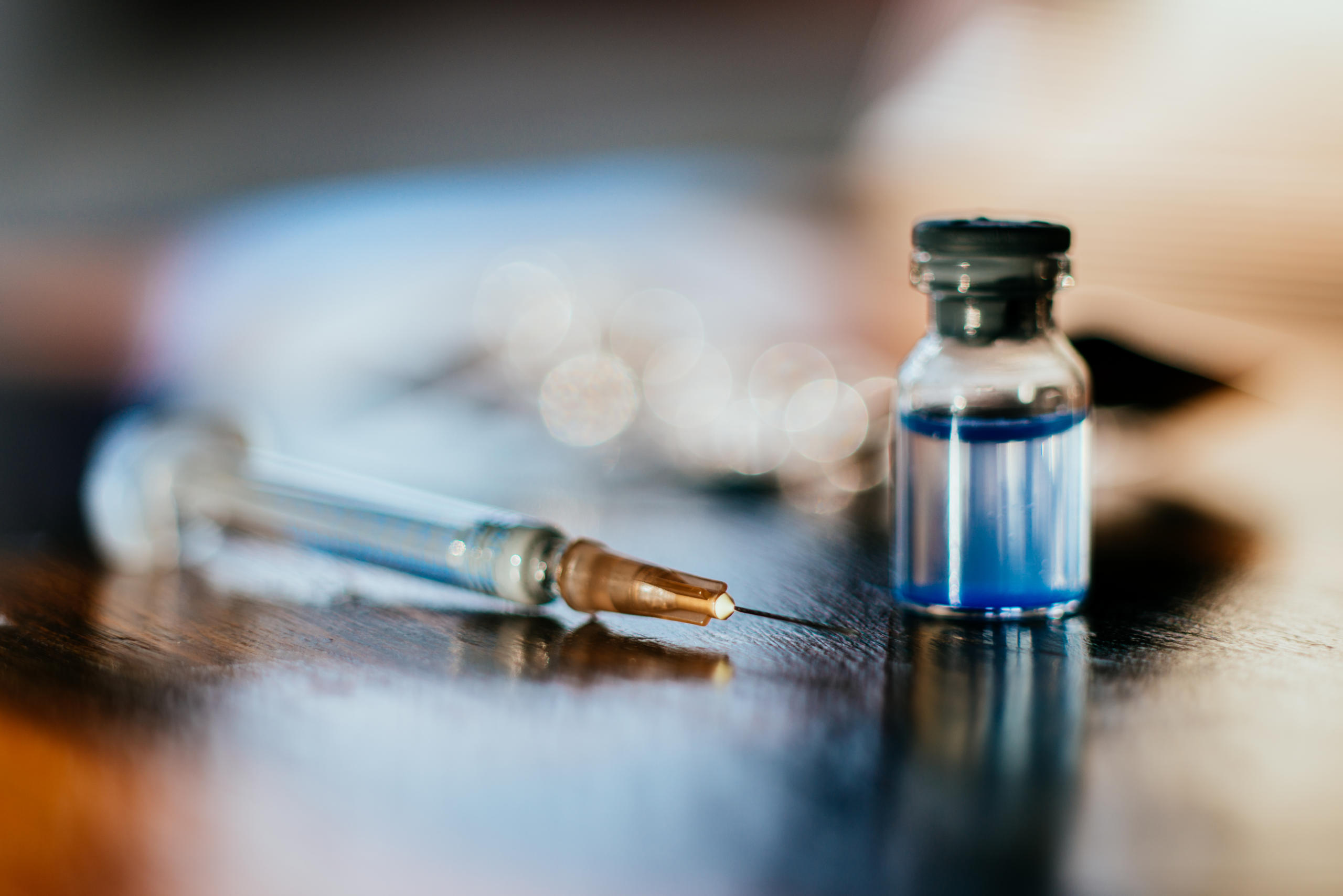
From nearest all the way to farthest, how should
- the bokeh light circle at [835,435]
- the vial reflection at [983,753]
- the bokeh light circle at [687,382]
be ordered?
the vial reflection at [983,753] → the bokeh light circle at [835,435] → the bokeh light circle at [687,382]

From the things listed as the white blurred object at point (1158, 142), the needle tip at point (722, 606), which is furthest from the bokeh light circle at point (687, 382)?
the needle tip at point (722, 606)

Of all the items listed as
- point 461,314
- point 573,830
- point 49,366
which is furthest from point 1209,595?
point 49,366

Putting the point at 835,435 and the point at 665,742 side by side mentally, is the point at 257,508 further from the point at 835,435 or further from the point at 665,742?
the point at 835,435

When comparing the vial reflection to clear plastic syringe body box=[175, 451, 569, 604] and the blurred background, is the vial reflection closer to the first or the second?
clear plastic syringe body box=[175, 451, 569, 604]

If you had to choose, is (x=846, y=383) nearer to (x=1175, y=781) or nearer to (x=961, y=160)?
(x=961, y=160)

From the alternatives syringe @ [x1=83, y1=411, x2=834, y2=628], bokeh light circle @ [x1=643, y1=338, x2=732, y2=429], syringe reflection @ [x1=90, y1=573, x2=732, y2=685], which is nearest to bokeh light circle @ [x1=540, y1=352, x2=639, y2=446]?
bokeh light circle @ [x1=643, y1=338, x2=732, y2=429]

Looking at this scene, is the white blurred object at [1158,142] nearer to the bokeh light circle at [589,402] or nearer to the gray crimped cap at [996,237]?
the bokeh light circle at [589,402]
